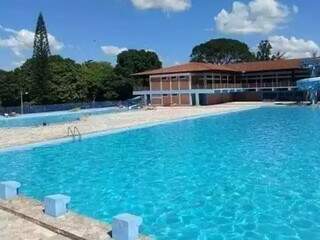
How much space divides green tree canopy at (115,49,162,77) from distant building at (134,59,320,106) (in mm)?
11671

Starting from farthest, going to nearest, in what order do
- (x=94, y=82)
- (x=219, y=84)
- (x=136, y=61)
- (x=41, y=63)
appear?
(x=136, y=61)
(x=41, y=63)
(x=94, y=82)
(x=219, y=84)

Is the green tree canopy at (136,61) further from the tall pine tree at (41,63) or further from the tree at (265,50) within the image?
the tree at (265,50)

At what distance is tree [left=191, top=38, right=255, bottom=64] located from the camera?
69.2m

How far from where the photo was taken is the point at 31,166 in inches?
531

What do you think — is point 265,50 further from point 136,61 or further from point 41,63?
point 41,63

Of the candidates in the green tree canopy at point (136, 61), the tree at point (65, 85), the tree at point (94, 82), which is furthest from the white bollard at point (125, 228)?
the green tree canopy at point (136, 61)

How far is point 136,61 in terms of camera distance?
58.5 meters

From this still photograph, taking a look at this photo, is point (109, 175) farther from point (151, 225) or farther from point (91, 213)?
point (151, 225)

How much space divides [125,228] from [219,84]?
39032 mm

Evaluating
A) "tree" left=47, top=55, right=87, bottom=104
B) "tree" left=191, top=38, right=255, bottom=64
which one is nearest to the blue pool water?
"tree" left=47, top=55, right=87, bottom=104

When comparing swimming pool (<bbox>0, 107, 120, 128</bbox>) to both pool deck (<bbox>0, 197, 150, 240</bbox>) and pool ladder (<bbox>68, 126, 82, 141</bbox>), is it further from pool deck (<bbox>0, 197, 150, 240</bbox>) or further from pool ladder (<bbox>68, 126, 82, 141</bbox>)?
pool deck (<bbox>0, 197, 150, 240</bbox>)

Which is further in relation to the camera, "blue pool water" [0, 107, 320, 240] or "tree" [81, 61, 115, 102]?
"tree" [81, 61, 115, 102]

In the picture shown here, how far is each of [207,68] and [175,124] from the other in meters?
18.5

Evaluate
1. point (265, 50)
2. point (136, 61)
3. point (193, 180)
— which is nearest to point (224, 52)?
point (265, 50)
